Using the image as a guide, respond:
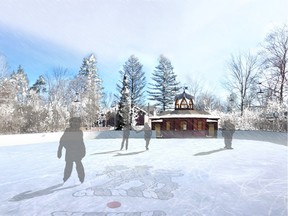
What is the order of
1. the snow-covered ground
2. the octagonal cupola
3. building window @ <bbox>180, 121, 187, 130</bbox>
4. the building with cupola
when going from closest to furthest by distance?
the snow-covered ground, the building with cupola, building window @ <bbox>180, 121, 187, 130</bbox>, the octagonal cupola

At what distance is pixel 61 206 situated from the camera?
3695 mm

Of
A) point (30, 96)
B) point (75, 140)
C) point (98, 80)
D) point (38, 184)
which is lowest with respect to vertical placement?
point (38, 184)

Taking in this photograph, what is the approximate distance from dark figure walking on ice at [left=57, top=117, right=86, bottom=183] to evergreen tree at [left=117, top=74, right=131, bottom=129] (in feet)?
73.3

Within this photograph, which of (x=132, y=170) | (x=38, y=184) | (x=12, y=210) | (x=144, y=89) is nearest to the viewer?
(x=12, y=210)

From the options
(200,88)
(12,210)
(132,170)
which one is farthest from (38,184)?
(200,88)

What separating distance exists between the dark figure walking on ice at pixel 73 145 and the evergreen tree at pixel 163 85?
27.6 metres

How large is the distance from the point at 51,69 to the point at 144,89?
1208cm

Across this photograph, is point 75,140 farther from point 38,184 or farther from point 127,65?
point 127,65

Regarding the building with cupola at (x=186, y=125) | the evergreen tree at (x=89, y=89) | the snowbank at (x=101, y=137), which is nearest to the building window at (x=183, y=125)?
the building with cupola at (x=186, y=125)

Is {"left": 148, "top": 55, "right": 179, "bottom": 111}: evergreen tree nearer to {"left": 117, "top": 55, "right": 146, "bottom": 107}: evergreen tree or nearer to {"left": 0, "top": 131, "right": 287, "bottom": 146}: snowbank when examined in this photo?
{"left": 117, "top": 55, "right": 146, "bottom": 107}: evergreen tree

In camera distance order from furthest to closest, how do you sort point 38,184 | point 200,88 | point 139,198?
→ point 200,88 < point 38,184 < point 139,198

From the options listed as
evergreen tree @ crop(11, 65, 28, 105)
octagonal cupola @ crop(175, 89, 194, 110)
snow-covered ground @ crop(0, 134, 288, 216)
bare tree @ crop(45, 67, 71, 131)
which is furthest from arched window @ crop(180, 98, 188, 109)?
evergreen tree @ crop(11, 65, 28, 105)

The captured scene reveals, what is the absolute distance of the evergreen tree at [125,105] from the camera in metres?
27.7

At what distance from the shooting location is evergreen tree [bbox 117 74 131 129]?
27653mm
